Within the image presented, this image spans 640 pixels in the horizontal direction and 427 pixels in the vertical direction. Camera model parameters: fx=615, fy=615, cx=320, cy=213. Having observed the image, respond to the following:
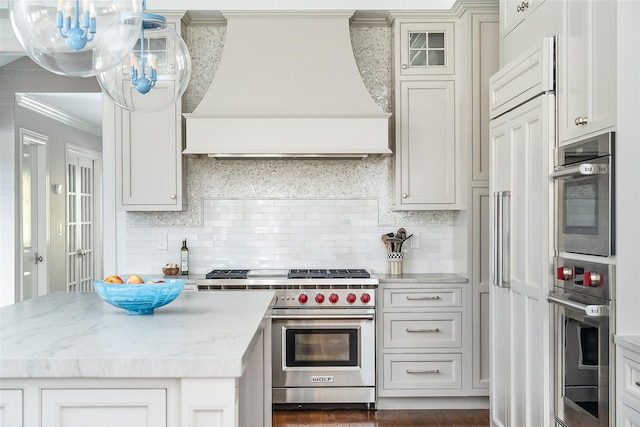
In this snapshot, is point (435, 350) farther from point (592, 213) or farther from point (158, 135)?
point (158, 135)

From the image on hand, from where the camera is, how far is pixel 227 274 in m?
4.50

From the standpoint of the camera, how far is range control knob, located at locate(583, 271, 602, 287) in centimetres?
240

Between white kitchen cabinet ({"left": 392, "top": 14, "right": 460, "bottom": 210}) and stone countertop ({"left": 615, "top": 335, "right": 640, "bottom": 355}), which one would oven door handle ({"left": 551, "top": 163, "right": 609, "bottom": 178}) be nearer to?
stone countertop ({"left": 615, "top": 335, "right": 640, "bottom": 355})

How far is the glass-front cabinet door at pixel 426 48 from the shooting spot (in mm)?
4602

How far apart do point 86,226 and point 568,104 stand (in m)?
7.18

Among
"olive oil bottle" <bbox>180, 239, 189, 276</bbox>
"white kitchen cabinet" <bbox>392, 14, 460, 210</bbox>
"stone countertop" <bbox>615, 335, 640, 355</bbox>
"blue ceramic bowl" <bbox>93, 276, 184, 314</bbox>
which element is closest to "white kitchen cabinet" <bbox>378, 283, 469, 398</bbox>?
"white kitchen cabinet" <bbox>392, 14, 460, 210</bbox>

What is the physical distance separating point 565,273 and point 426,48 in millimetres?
2492

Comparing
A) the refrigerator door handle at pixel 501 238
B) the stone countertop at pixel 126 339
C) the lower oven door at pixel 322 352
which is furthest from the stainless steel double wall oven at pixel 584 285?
the lower oven door at pixel 322 352

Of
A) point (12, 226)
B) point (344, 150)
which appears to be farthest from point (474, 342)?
point (12, 226)

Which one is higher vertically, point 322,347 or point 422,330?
point 422,330

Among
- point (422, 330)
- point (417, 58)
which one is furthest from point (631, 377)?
point (417, 58)

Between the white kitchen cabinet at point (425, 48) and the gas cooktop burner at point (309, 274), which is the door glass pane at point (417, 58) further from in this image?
the gas cooktop burner at point (309, 274)

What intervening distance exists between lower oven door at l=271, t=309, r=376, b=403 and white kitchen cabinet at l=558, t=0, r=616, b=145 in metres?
2.15

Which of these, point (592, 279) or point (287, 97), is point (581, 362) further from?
point (287, 97)
